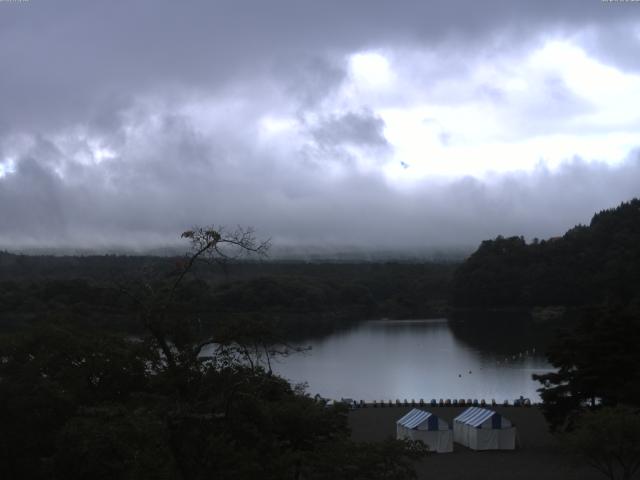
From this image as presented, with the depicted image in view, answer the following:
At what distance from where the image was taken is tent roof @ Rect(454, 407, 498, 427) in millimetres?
20422

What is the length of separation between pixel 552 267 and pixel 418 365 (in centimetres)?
4119

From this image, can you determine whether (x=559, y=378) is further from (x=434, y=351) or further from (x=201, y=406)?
(x=434, y=351)

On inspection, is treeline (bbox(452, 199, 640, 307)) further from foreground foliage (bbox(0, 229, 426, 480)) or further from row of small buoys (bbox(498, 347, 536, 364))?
foreground foliage (bbox(0, 229, 426, 480))

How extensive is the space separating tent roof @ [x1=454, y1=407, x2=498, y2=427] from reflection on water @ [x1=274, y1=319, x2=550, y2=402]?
27.3 feet

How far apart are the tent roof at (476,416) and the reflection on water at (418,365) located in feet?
27.3

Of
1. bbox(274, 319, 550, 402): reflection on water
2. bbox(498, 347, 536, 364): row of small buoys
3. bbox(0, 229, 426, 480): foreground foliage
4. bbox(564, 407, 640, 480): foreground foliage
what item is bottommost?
bbox(274, 319, 550, 402): reflection on water

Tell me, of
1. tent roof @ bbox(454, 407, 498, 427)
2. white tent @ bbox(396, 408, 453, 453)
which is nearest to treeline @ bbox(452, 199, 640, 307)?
tent roof @ bbox(454, 407, 498, 427)

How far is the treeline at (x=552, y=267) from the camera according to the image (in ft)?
257

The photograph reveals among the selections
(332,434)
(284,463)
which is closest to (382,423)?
(332,434)

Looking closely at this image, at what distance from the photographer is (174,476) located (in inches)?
280

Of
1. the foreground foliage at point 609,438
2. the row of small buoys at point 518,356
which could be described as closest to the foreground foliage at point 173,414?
the foreground foliage at point 609,438

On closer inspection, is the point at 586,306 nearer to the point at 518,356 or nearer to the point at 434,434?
the point at 434,434

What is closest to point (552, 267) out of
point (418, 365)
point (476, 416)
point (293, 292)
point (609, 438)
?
point (293, 292)

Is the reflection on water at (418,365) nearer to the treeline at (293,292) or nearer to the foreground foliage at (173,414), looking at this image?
the treeline at (293,292)
